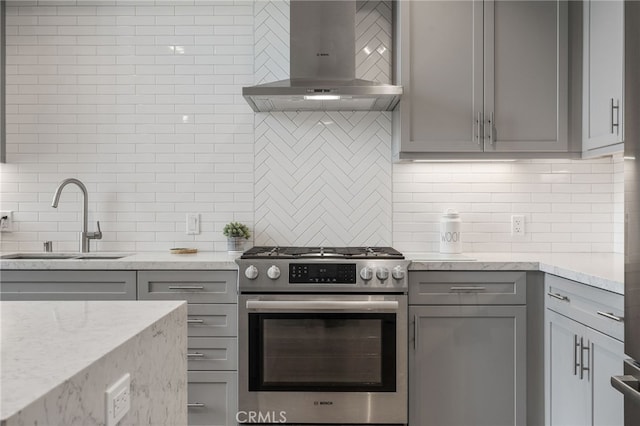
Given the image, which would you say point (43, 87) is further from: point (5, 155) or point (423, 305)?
point (423, 305)

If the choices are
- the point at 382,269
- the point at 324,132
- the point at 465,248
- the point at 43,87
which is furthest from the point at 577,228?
the point at 43,87

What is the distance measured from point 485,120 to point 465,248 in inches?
31.7

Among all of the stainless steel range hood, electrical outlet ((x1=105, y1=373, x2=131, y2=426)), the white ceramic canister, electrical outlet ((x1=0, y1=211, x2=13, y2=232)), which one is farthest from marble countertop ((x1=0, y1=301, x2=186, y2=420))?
electrical outlet ((x1=0, y1=211, x2=13, y2=232))

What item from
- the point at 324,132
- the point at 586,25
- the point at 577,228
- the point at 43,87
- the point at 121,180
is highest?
the point at 586,25

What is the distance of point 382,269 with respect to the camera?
2.45 metres

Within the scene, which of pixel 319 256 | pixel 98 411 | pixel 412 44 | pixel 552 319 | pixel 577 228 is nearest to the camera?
pixel 98 411

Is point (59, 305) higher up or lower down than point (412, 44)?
lower down

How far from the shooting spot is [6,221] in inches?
119

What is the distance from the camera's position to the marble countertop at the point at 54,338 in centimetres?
68

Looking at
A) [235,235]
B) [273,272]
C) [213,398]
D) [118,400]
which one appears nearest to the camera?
[118,400]

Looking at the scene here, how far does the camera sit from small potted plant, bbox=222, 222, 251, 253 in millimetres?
2873

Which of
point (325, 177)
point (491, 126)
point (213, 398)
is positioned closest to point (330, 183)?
point (325, 177)

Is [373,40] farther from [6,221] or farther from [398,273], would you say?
[6,221]

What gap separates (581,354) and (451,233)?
39.9 inches
